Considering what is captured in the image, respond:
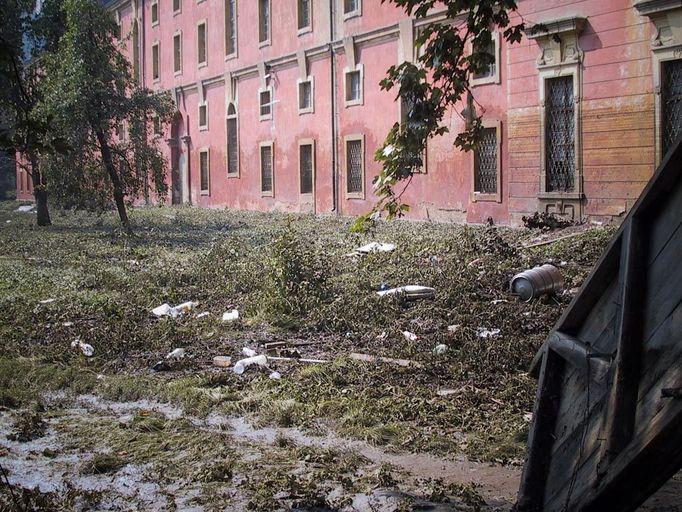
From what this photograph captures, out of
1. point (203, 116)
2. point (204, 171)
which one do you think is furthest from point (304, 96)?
point (204, 171)

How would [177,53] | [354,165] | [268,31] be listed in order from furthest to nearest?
[177,53], [268,31], [354,165]

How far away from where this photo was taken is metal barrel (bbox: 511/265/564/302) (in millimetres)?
9891

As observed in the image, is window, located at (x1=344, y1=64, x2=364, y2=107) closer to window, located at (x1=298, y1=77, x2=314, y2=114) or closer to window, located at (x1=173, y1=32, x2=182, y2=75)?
window, located at (x1=298, y1=77, x2=314, y2=114)

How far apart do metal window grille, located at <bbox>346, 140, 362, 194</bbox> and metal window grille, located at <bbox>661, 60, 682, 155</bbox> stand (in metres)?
10.8

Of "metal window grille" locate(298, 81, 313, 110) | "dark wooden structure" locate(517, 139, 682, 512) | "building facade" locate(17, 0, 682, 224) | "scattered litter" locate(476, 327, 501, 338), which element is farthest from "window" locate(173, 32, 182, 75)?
"dark wooden structure" locate(517, 139, 682, 512)

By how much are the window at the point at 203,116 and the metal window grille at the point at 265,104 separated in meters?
5.08

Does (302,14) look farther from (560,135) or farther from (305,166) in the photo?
(560,135)

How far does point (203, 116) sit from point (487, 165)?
723 inches

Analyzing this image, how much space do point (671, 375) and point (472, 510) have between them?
2110 millimetres

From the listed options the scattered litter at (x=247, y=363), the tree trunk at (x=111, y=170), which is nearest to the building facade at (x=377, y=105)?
the scattered litter at (x=247, y=363)

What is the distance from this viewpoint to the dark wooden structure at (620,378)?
8.50ft

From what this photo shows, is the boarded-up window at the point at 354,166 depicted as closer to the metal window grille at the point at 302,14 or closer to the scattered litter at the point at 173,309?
the metal window grille at the point at 302,14

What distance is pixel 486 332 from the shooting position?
8680 mm

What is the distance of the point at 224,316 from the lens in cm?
1027
